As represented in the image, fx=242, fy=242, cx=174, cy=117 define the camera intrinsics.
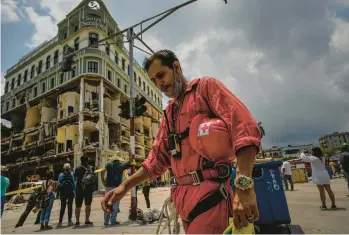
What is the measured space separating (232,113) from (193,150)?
0.35 metres

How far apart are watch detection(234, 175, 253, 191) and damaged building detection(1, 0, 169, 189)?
1045 inches

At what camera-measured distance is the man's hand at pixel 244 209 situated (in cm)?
104

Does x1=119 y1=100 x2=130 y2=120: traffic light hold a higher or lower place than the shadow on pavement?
higher

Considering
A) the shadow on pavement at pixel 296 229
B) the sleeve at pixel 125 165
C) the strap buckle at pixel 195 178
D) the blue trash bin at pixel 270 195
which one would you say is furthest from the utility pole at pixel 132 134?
the strap buckle at pixel 195 178

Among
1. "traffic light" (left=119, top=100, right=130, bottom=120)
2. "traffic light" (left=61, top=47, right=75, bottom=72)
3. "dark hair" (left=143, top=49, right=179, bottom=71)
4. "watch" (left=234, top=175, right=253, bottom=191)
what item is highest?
"traffic light" (left=61, top=47, right=75, bottom=72)

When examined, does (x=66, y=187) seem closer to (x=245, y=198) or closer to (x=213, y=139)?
(x=213, y=139)

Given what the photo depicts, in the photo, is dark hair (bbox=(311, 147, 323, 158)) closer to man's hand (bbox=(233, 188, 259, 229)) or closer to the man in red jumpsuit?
the man in red jumpsuit

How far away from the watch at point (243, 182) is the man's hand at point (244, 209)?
0.02 metres

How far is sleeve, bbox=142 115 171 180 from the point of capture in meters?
1.88

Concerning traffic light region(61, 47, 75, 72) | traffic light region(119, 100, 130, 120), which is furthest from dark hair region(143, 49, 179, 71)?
traffic light region(61, 47, 75, 72)

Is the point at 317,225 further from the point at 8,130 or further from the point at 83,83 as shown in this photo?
the point at 8,130

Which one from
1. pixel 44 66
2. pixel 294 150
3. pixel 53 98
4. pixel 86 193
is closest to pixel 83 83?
pixel 53 98

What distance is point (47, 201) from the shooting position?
6781 millimetres

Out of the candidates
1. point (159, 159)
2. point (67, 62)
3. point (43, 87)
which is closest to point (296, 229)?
point (159, 159)
